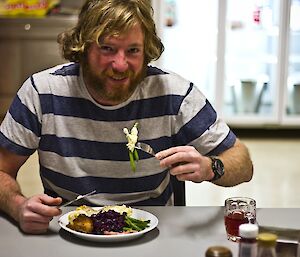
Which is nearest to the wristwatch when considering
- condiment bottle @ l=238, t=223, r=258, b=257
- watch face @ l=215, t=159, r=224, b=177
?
watch face @ l=215, t=159, r=224, b=177

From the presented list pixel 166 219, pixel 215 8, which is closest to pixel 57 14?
pixel 215 8

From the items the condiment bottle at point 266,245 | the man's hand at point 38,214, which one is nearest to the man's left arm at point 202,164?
the man's hand at point 38,214

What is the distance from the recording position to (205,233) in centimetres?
151

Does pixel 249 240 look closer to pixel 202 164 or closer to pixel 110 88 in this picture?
pixel 202 164

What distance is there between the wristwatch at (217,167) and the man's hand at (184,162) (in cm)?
7

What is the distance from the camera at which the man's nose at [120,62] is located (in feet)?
5.64

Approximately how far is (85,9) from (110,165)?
48 cm

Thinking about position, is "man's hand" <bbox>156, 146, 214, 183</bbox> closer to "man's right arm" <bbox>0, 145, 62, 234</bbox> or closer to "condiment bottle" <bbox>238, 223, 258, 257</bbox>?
"man's right arm" <bbox>0, 145, 62, 234</bbox>

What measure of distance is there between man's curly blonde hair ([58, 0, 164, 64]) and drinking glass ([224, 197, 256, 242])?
57 centimetres

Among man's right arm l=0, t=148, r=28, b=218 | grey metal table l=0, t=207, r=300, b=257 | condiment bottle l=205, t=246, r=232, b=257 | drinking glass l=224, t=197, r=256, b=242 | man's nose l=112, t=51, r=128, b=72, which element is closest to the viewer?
condiment bottle l=205, t=246, r=232, b=257

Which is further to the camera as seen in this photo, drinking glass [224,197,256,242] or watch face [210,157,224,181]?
watch face [210,157,224,181]

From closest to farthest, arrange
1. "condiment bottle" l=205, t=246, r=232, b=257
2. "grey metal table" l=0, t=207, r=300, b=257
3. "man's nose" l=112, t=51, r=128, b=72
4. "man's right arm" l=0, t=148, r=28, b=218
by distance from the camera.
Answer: "condiment bottle" l=205, t=246, r=232, b=257
"grey metal table" l=0, t=207, r=300, b=257
"man's right arm" l=0, t=148, r=28, b=218
"man's nose" l=112, t=51, r=128, b=72

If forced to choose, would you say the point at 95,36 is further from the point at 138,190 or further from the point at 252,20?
the point at 252,20

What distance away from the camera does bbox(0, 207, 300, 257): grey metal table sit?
1.38 m
